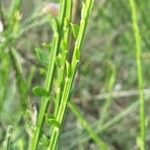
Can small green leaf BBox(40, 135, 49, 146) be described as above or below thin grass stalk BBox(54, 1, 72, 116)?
below

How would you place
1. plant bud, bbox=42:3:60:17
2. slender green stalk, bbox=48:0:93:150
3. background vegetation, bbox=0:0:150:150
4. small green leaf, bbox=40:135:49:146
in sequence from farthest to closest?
background vegetation, bbox=0:0:150:150 → plant bud, bbox=42:3:60:17 → small green leaf, bbox=40:135:49:146 → slender green stalk, bbox=48:0:93:150

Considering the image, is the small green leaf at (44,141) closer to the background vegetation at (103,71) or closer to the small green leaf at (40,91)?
the small green leaf at (40,91)

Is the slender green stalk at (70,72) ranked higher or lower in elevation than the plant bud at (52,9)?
lower

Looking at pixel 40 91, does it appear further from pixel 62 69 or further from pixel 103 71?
pixel 103 71

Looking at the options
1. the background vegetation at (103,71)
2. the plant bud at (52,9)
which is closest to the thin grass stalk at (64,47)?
the plant bud at (52,9)

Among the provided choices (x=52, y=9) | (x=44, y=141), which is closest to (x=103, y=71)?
(x=52, y=9)

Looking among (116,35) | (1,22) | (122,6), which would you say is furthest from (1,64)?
(116,35)

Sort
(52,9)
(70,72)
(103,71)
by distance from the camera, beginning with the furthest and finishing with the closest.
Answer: (103,71), (52,9), (70,72)

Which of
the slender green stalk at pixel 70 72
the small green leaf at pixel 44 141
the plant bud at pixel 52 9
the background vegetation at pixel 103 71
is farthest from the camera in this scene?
the background vegetation at pixel 103 71

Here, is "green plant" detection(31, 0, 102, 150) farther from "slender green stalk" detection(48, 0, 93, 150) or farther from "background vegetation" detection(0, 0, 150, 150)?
"background vegetation" detection(0, 0, 150, 150)

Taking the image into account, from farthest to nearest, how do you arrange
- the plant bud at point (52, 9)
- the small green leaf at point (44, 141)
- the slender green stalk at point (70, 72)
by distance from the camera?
the plant bud at point (52, 9) < the small green leaf at point (44, 141) < the slender green stalk at point (70, 72)

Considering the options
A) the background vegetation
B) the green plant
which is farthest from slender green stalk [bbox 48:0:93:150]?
the background vegetation
